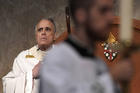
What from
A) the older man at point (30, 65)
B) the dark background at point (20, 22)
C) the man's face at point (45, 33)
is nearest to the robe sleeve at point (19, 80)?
the older man at point (30, 65)

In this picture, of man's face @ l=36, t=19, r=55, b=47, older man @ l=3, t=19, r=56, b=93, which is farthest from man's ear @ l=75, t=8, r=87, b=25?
man's face @ l=36, t=19, r=55, b=47

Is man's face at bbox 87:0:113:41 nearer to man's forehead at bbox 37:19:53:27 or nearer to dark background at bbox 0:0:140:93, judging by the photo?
man's forehead at bbox 37:19:53:27

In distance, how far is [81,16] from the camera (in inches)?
41.8

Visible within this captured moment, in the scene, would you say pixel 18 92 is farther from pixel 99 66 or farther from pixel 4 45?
pixel 99 66

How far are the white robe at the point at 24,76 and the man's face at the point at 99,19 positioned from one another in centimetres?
179

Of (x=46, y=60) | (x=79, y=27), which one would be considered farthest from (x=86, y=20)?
(x=46, y=60)

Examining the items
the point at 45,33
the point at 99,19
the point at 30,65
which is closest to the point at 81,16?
the point at 99,19

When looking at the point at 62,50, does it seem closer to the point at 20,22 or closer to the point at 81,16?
the point at 81,16

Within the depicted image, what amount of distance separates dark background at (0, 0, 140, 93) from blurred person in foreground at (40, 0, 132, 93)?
2.88 m

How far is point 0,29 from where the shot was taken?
4.15 meters

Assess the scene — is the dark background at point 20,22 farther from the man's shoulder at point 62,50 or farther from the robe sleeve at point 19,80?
the man's shoulder at point 62,50

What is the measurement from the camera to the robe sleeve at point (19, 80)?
290 cm

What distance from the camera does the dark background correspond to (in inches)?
157

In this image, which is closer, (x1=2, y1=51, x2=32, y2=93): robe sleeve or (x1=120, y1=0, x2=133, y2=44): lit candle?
(x1=120, y1=0, x2=133, y2=44): lit candle
